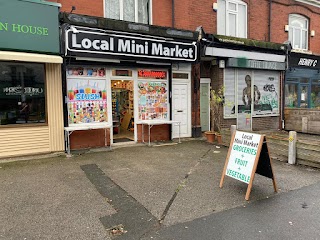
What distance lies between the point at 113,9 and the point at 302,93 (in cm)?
1120

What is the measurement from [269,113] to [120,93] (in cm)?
721

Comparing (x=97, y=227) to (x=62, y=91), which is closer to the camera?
(x=97, y=227)

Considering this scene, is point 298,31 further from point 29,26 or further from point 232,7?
point 29,26

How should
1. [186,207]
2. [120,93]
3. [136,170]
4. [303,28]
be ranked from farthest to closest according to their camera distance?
[303,28] < [120,93] < [136,170] < [186,207]

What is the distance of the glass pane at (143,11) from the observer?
9.36 meters

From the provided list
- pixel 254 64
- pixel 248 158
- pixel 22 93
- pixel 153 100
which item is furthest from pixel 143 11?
pixel 248 158

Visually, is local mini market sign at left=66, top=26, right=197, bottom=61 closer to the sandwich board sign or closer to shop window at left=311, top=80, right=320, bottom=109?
the sandwich board sign

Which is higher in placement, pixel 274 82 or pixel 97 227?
pixel 274 82

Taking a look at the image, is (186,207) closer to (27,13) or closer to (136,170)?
(136,170)

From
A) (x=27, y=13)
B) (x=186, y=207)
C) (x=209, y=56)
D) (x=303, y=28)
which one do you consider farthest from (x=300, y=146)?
(x=303, y=28)

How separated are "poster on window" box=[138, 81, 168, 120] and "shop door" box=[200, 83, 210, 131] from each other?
6.85 feet

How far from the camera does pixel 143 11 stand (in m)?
9.41

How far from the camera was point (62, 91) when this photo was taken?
7777mm

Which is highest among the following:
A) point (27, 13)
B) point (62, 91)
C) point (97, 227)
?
point (27, 13)
